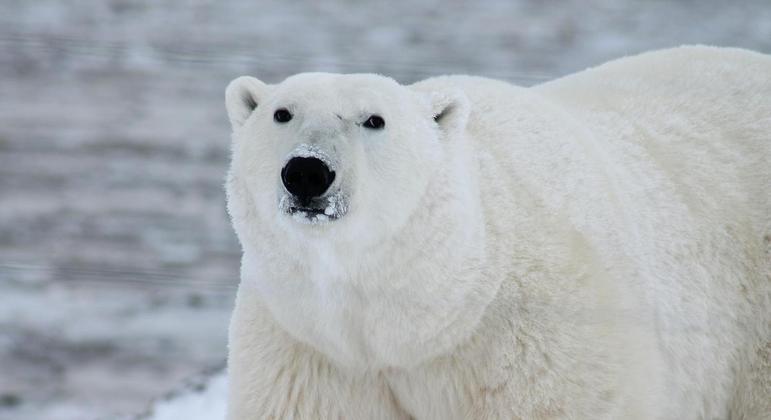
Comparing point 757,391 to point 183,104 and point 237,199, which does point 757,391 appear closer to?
point 237,199

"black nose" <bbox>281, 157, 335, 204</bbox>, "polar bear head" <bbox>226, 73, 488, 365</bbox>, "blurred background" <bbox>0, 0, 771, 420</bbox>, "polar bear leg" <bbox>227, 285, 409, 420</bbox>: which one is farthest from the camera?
"polar bear leg" <bbox>227, 285, 409, 420</bbox>

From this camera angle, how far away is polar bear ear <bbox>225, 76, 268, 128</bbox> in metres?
2.52

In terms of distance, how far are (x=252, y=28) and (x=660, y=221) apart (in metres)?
1.28

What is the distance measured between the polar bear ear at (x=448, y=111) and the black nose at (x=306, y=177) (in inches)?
18.9

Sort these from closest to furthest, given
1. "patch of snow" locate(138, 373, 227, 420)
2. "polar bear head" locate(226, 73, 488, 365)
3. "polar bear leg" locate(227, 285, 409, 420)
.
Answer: "polar bear head" locate(226, 73, 488, 365), "polar bear leg" locate(227, 285, 409, 420), "patch of snow" locate(138, 373, 227, 420)

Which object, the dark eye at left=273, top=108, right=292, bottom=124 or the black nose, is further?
the dark eye at left=273, top=108, right=292, bottom=124

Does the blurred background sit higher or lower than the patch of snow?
higher

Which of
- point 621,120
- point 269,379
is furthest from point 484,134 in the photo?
point 269,379

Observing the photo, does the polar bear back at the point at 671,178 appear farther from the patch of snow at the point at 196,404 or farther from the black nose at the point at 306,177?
the patch of snow at the point at 196,404

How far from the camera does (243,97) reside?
2529 mm

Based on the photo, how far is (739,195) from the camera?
3066 mm

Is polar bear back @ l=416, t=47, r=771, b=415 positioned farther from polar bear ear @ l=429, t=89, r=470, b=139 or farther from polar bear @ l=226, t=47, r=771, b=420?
polar bear ear @ l=429, t=89, r=470, b=139

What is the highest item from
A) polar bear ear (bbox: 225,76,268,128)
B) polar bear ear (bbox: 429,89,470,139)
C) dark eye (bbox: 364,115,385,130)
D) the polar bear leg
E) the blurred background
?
the blurred background

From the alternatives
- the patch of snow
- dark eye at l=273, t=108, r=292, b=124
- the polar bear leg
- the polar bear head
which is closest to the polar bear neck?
the polar bear head
